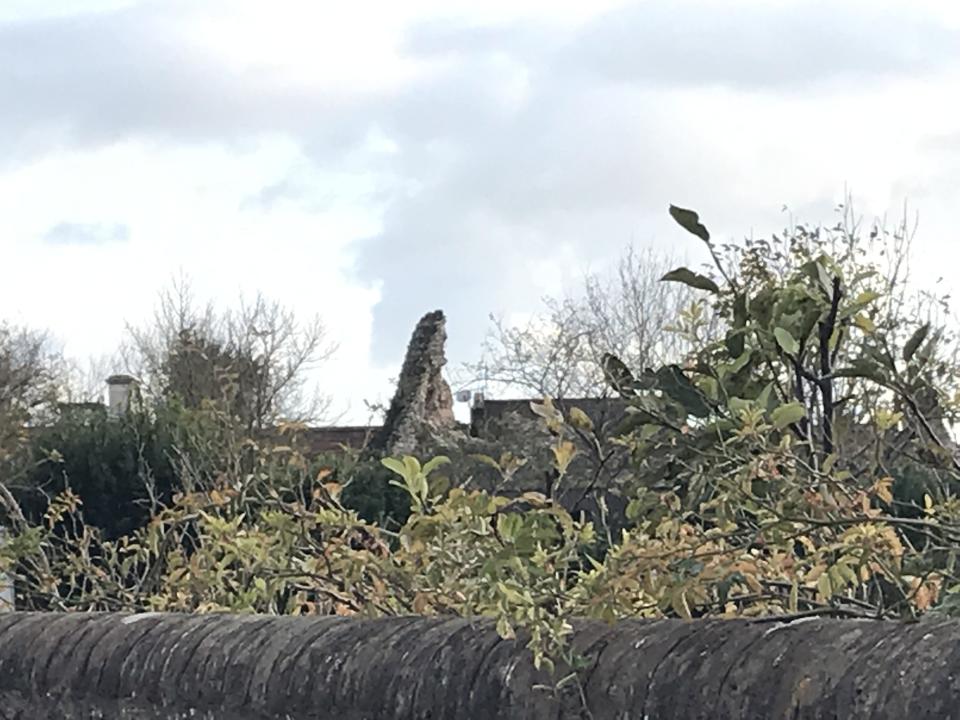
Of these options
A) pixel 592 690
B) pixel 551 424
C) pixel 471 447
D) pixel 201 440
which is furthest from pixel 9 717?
pixel 471 447

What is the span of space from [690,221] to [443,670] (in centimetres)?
93

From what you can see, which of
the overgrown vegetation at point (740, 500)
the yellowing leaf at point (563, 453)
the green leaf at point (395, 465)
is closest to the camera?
the overgrown vegetation at point (740, 500)

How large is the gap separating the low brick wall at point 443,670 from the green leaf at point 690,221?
2.38 ft

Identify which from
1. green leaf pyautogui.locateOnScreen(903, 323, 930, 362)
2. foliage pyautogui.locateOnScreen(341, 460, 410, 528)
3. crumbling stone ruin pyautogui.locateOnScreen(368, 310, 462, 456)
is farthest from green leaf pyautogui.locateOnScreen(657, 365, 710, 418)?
crumbling stone ruin pyautogui.locateOnScreen(368, 310, 462, 456)

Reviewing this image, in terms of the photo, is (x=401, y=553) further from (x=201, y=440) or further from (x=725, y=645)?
(x=201, y=440)

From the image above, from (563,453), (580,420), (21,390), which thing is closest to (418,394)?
(21,390)

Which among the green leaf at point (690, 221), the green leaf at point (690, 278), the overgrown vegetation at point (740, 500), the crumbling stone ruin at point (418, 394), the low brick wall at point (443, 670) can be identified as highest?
the crumbling stone ruin at point (418, 394)

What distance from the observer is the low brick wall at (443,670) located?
85.7 inches

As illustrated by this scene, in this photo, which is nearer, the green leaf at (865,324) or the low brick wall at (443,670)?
the low brick wall at (443,670)

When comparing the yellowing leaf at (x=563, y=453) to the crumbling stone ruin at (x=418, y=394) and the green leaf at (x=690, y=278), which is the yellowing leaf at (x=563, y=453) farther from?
the crumbling stone ruin at (x=418, y=394)

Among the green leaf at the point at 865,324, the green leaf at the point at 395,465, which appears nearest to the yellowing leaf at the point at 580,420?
the green leaf at the point at 395,465

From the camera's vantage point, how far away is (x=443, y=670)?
9.34 feet

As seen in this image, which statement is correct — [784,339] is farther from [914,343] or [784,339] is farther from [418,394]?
[418,394]

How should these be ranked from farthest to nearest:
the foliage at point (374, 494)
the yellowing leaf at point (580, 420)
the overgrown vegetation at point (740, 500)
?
the foliage at point (374, 494) < the yellowing leaf at point (580, 420) < the overgrown vegetation at point (740, 500)
